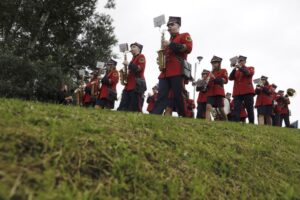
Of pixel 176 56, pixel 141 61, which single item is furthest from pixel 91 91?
pixel 176 56

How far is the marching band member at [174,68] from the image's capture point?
9.84 m

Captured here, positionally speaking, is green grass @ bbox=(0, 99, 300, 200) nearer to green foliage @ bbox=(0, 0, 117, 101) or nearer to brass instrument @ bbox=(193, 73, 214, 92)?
brass instrument @ bbox=(193, 73, 214, 92)

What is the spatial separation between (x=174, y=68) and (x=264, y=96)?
7.47m

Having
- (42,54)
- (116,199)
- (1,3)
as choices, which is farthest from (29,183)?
(42,54)

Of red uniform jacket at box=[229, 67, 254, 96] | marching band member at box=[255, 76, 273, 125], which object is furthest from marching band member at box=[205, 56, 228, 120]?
marching band member at box=[255, 76, 273, 125]

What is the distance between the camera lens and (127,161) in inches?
178

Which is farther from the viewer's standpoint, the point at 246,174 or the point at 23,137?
the point at 246,174

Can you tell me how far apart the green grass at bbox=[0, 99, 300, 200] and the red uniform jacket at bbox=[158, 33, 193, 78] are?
3.05 m

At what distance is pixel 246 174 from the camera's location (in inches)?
224

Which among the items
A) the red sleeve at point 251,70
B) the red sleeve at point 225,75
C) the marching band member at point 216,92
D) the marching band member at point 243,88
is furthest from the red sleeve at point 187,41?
the red sleeve at point 251,70

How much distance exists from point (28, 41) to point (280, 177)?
760 inches

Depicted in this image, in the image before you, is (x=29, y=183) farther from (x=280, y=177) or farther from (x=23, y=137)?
(x=280, y=177)

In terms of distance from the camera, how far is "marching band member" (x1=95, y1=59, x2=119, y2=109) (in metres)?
14.3

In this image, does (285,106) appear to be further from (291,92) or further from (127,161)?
(127,161)
